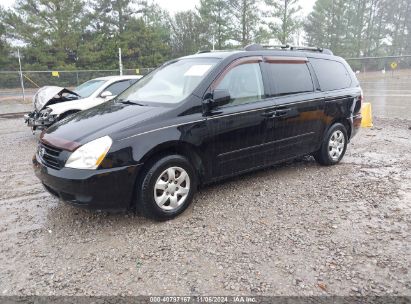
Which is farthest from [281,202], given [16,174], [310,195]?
[16,174]

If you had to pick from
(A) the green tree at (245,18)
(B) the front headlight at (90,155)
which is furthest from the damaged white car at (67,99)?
(A) the green tree at (245,18)

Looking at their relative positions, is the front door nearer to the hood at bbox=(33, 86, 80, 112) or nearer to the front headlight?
the front headlight

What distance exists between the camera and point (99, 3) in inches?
1481

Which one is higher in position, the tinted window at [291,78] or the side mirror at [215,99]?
the tinted window at [291,78]

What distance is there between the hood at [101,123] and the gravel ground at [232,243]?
3.15 ft

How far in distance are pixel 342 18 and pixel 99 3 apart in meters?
31.6

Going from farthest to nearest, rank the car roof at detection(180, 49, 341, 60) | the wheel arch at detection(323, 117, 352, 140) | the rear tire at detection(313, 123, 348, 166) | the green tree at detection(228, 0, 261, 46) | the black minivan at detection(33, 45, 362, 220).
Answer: the green tree at detection(228, 0, 261, 46)
the wheel arch at detection(323, 117, 352, 140)
the rear tire at detection(313, 123, 348, 166)
the car roof at detection(180, 49, 341, 60)
the black minivan at detection(33, 45, 362, 220)

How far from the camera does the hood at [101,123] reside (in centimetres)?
359

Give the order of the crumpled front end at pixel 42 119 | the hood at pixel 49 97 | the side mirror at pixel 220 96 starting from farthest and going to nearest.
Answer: the hood at pixel 49 97 → the crumpled front end at pixel 42 119 → the side mirror at pixel 220 96

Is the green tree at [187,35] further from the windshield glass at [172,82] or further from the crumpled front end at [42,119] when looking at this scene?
the windshield glass at [172,82]

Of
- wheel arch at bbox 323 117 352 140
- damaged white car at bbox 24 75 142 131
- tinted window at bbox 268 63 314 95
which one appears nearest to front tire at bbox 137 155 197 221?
tinted window at bbox 268 63 314 95

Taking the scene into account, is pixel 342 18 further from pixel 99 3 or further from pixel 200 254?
pixel 200 254

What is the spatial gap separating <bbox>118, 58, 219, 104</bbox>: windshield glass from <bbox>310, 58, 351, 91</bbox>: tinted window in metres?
1.96

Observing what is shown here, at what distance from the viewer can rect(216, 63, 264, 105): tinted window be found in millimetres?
4328
